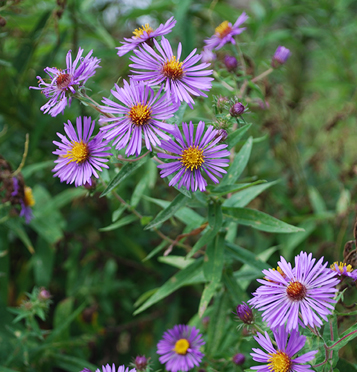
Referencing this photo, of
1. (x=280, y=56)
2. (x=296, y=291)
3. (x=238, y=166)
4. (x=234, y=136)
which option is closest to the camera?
(x=296, y=291)

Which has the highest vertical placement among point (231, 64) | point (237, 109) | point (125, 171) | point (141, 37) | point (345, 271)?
point (231, 64)

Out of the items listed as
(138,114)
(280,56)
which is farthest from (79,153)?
(280,56)

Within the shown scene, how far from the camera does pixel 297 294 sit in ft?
2.03

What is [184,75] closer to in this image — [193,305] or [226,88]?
[226,88]

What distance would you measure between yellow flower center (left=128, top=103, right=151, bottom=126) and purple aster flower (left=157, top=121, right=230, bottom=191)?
0.06 m

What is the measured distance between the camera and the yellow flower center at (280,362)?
0.62m

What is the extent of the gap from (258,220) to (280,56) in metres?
0.52

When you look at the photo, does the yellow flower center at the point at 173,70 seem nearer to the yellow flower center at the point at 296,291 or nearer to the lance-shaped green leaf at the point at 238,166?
the lance-shaped green leaf at the point at 238,166

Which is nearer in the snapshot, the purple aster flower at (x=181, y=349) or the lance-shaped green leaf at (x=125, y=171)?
the lance-shaped green leaf at (x=125, y=171)

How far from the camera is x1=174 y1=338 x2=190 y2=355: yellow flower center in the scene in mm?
875

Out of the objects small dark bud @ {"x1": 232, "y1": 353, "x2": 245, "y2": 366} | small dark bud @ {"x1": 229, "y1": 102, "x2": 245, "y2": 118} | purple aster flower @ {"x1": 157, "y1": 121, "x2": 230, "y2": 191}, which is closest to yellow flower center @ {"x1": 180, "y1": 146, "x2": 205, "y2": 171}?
purple aster flower @ {"x1": 157, "y1": 121, "x2": 230, "y2": 191}

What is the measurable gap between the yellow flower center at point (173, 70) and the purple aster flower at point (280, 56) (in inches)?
19.3

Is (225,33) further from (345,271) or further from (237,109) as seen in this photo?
(345,271)

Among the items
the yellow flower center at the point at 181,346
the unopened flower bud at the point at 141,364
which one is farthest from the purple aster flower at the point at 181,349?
the unopened flower bud at the point at 141,364
